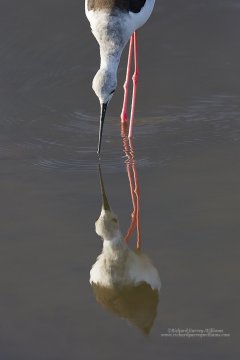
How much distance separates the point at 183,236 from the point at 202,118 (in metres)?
2.39

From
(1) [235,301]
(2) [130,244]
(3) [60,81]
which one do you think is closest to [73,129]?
(3) [60,81]

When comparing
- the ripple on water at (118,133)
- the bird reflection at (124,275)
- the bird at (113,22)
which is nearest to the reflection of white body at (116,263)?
the bird reflection at (124,275)

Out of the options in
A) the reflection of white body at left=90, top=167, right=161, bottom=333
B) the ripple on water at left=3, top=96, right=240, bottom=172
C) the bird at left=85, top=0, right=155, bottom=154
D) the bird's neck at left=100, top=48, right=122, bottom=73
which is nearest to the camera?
the reflection of white body at left=90, top=167, right=161, bottom=333

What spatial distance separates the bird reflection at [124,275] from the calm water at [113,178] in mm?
62

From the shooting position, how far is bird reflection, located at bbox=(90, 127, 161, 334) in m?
6.07

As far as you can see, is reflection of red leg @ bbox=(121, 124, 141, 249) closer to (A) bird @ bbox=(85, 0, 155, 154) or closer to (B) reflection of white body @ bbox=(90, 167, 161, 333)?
(B) reflection of white body @ bbox=(90, 167, 161, 333)

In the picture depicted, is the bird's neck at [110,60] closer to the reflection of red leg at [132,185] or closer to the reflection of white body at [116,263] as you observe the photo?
the reflection of red leg at [132,185]

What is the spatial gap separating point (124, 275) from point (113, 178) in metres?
1.27

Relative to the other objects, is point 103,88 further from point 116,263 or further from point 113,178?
point 116,263

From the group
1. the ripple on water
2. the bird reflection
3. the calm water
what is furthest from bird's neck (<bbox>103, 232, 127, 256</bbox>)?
the ripple on water

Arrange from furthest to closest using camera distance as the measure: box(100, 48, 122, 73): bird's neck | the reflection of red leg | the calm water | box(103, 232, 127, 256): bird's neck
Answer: box(100, 48, 122, 73): bird's neck → the reflection of red leg → box(103, 232, 127, 256): bird's neck → the calm water

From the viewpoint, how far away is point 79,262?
6.47m

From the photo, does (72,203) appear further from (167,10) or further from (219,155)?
(167,10)

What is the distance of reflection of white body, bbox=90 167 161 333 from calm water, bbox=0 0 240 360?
0.20 feet
